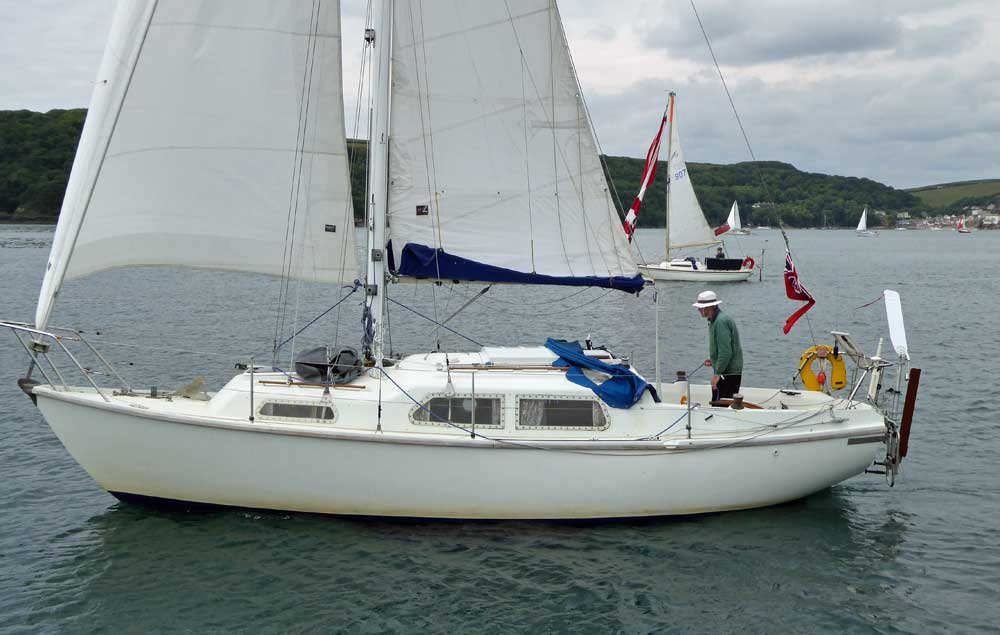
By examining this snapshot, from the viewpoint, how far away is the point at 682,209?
53188 millimetres

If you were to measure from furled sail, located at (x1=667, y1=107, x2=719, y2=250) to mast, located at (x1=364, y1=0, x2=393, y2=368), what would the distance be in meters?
40.9

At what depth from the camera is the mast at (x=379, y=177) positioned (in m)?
12.4

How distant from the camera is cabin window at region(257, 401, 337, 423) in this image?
1177 centimetres

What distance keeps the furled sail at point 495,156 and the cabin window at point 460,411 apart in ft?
6.90

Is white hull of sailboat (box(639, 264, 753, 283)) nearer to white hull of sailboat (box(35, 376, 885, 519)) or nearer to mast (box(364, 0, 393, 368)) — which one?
white hull of sailboat (box(35, 376, 885, 519))

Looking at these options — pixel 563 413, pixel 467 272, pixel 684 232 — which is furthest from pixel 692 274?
pixel 563 413

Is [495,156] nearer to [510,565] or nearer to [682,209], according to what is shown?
[510,565]

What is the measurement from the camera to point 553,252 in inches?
531

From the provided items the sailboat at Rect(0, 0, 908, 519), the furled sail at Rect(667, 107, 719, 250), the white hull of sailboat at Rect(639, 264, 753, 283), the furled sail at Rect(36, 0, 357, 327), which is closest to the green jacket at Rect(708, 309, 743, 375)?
the sailboat at Rect(0, 0, 908, 519)

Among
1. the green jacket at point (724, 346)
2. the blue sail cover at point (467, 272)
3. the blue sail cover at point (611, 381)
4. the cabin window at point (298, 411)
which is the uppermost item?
the blue sail cover at point (467, 272)

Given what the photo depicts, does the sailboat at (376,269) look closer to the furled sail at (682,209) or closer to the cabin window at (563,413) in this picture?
the cabin window at (563,413)

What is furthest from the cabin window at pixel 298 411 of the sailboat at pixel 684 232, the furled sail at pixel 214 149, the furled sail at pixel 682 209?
the furled sail at pixel 682 209

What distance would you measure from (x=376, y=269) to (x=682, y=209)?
4288 centimetres

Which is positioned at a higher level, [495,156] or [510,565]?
[495,156]
